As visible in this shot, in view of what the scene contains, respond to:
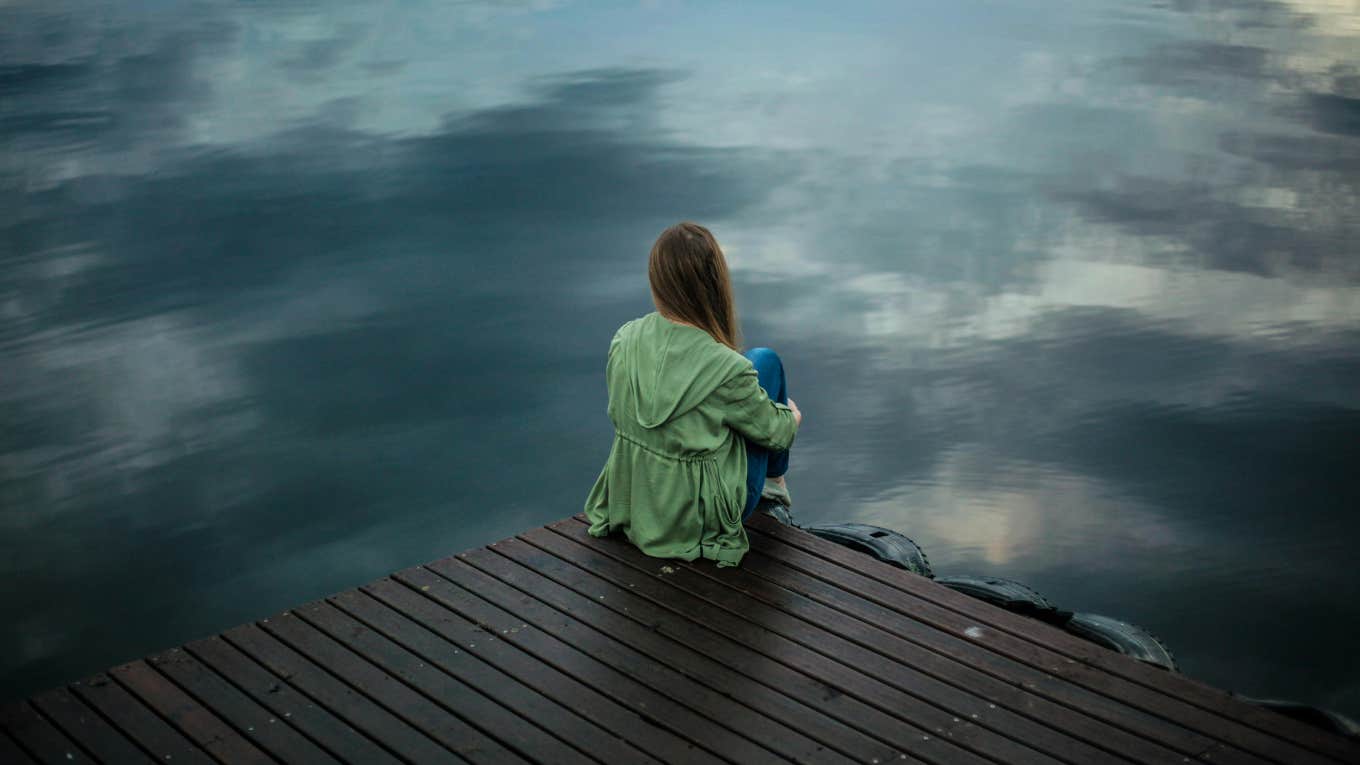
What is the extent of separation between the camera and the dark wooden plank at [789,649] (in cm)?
307

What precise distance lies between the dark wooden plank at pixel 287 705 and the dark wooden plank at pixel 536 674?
1.33ft

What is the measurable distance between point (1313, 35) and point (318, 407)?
1274cm

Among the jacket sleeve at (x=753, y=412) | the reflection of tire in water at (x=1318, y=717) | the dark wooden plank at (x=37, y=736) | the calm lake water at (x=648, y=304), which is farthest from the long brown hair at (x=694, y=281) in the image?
the calm lake water at (x=648, y=304)

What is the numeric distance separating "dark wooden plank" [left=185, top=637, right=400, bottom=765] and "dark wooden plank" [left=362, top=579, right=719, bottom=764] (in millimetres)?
405

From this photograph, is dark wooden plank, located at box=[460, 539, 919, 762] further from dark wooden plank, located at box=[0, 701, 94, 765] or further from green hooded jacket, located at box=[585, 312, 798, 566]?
dark wooden plank, located at box=[0, 701, 94, 765]

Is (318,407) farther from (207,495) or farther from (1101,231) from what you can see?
(1101,231)

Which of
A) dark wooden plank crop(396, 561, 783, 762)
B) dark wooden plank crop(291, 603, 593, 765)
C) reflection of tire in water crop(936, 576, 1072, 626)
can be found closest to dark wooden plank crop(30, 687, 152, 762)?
dark wooden plank crop(291, 603, 593, 765)

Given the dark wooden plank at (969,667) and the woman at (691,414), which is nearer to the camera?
the dark wooden plank at (969,667)

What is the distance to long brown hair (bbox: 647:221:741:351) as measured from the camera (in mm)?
3631

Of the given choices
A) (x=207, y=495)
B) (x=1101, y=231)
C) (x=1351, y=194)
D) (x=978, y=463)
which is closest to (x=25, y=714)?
(x=207, y=495)

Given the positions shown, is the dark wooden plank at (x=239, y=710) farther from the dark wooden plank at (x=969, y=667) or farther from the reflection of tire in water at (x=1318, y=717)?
the reflection of tire in water at (x=1318, y=717)

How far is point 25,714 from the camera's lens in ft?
10.4

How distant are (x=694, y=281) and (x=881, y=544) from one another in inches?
47.1

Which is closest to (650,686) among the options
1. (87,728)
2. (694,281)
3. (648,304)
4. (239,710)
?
(239,710)
